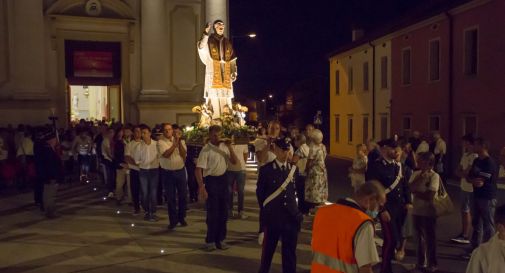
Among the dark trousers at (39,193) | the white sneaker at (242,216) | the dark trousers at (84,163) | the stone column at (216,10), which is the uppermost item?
the stone column at (216,10)

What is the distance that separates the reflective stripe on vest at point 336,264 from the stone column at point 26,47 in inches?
672

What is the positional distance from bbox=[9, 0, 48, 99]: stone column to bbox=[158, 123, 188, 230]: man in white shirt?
1058cm

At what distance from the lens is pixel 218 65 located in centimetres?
1372

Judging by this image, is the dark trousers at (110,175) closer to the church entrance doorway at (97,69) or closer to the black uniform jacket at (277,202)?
the black uniform jacket at (277,202)

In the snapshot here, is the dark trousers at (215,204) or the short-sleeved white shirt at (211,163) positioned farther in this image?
the short-sleeved white shirt at (211,163)

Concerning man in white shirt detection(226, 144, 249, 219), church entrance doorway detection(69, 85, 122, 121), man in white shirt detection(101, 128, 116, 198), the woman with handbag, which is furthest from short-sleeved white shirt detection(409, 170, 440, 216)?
church entrance doorway detection(69, 85, 122, 121)

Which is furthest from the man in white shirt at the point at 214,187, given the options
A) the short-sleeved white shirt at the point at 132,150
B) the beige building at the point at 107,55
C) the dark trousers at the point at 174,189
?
the beige building at the point at 107,55

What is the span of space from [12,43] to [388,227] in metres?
16.4

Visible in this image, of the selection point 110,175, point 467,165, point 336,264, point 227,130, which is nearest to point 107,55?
point 110,175

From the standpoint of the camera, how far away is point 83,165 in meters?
16.5

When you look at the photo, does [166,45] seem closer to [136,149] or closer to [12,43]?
[12,43]

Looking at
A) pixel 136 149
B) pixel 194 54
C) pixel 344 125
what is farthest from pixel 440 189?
pixel 344 125

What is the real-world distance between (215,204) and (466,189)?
13.0ft

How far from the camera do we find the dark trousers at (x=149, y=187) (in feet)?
35.5
